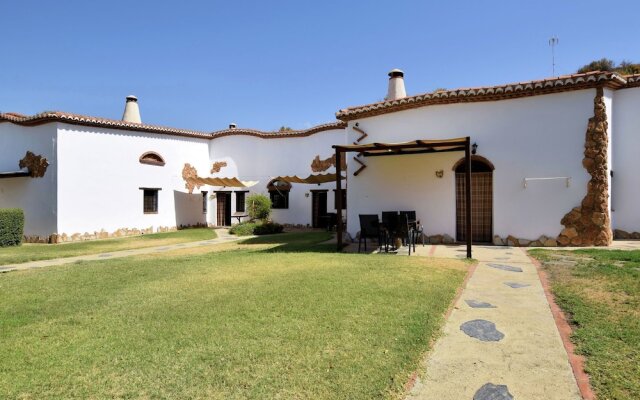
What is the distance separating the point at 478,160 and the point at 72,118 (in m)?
15.5

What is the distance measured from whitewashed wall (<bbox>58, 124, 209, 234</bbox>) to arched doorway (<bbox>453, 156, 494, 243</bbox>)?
14514 millimetres

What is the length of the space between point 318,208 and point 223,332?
1674 cm

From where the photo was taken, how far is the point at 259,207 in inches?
→ 803

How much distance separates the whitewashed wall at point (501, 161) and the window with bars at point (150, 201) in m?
11.6

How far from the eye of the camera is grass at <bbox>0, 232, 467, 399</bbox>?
3203 millimetres

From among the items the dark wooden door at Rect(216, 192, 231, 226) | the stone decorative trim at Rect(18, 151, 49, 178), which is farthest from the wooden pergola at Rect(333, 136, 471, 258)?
the stone decorative trim at Rect(18, 151, 49, 178)

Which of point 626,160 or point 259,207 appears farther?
point 259,207

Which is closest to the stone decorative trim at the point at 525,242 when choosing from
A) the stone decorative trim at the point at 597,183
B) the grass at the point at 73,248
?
the stone decorative trim at the point at 597,183

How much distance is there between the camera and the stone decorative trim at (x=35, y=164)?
16.4 meters

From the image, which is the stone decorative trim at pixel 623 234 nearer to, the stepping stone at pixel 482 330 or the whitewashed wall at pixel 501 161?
the whitewashed wall at pixel 501 161

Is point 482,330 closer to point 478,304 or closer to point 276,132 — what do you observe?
point 478,304

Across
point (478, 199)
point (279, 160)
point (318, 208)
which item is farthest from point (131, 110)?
point (478, 199)

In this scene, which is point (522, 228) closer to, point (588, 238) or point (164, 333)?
point (588, 238)

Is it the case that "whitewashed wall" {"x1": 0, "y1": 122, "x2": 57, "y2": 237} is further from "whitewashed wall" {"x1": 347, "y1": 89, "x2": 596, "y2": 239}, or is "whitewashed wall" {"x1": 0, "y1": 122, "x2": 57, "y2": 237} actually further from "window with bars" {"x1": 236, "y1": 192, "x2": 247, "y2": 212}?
"whitewashed wall" {"x1": 347, "y1": 89, "x2": 596, "y2": 239}
